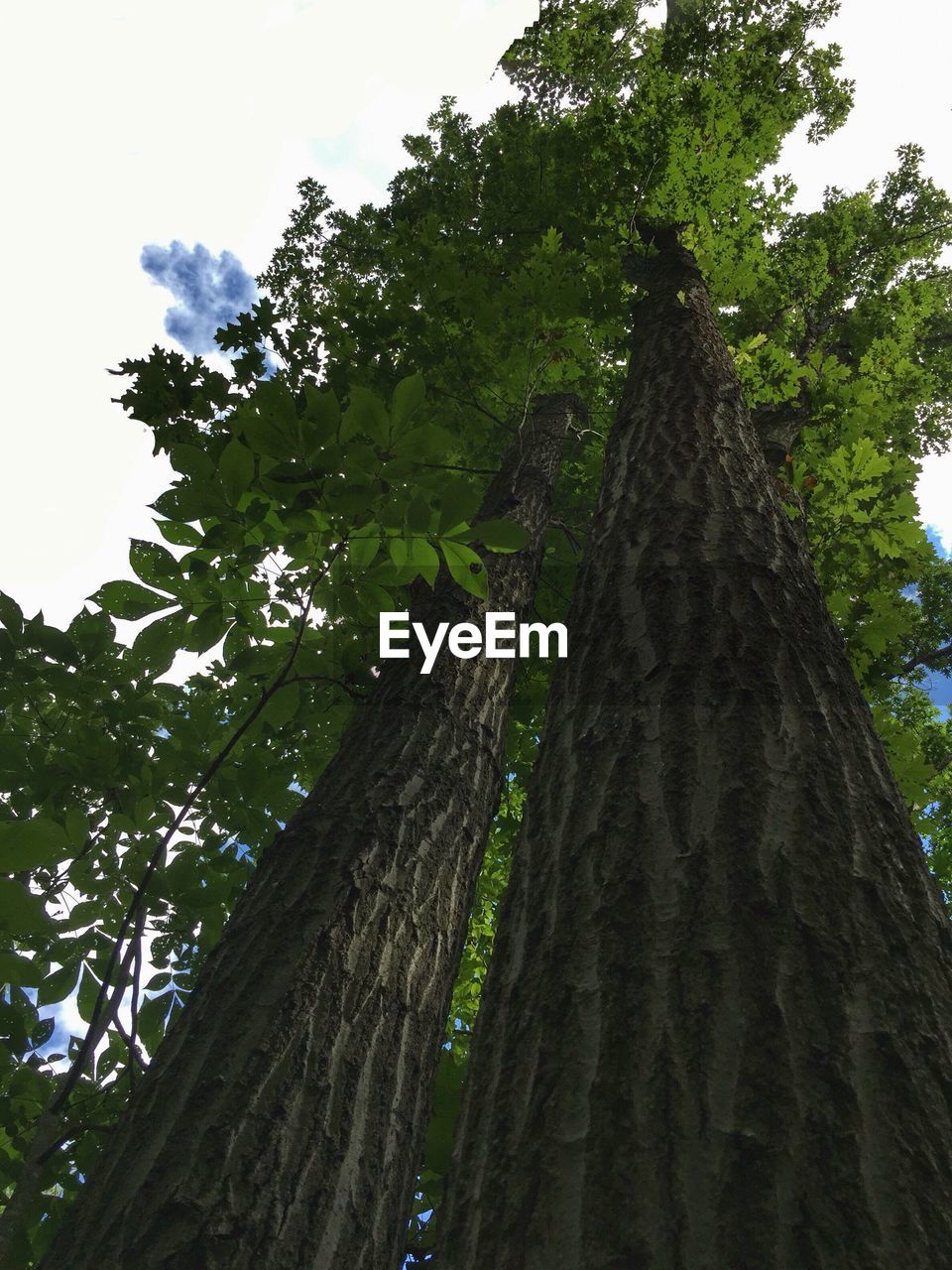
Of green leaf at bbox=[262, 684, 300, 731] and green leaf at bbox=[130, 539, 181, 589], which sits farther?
green leaf at bbox=[262, 684, 300, 731]

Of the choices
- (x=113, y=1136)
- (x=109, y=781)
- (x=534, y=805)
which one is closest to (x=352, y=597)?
(x=534, y=805)

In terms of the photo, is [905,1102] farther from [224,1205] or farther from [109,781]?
[109,781]

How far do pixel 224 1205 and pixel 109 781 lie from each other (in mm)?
1596

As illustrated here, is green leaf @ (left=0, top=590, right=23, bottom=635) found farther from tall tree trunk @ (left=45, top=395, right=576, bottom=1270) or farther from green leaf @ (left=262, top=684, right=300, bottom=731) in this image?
tall tree trunk @ (left=45, top=395, right=576, bottom=1270)

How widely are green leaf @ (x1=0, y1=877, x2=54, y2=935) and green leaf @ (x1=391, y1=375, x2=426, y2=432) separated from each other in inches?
51.2

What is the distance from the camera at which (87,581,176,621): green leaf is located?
83.4 inches

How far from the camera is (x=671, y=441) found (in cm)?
226

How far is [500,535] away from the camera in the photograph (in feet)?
6.06

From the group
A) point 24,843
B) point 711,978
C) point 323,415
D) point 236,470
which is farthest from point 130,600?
point 711,978

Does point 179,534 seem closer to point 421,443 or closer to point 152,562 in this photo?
point 152,562

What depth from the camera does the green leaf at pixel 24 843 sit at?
1.19 meters

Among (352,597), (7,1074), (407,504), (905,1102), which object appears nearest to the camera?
(905,1102)

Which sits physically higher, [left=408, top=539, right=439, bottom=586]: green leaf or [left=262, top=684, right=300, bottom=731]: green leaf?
[left=408, top=539, right=439, bottom=586]: green leaf

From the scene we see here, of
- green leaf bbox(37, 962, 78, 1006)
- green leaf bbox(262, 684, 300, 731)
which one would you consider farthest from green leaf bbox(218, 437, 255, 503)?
green leaf bbox(37, 962, 78, 1006)
